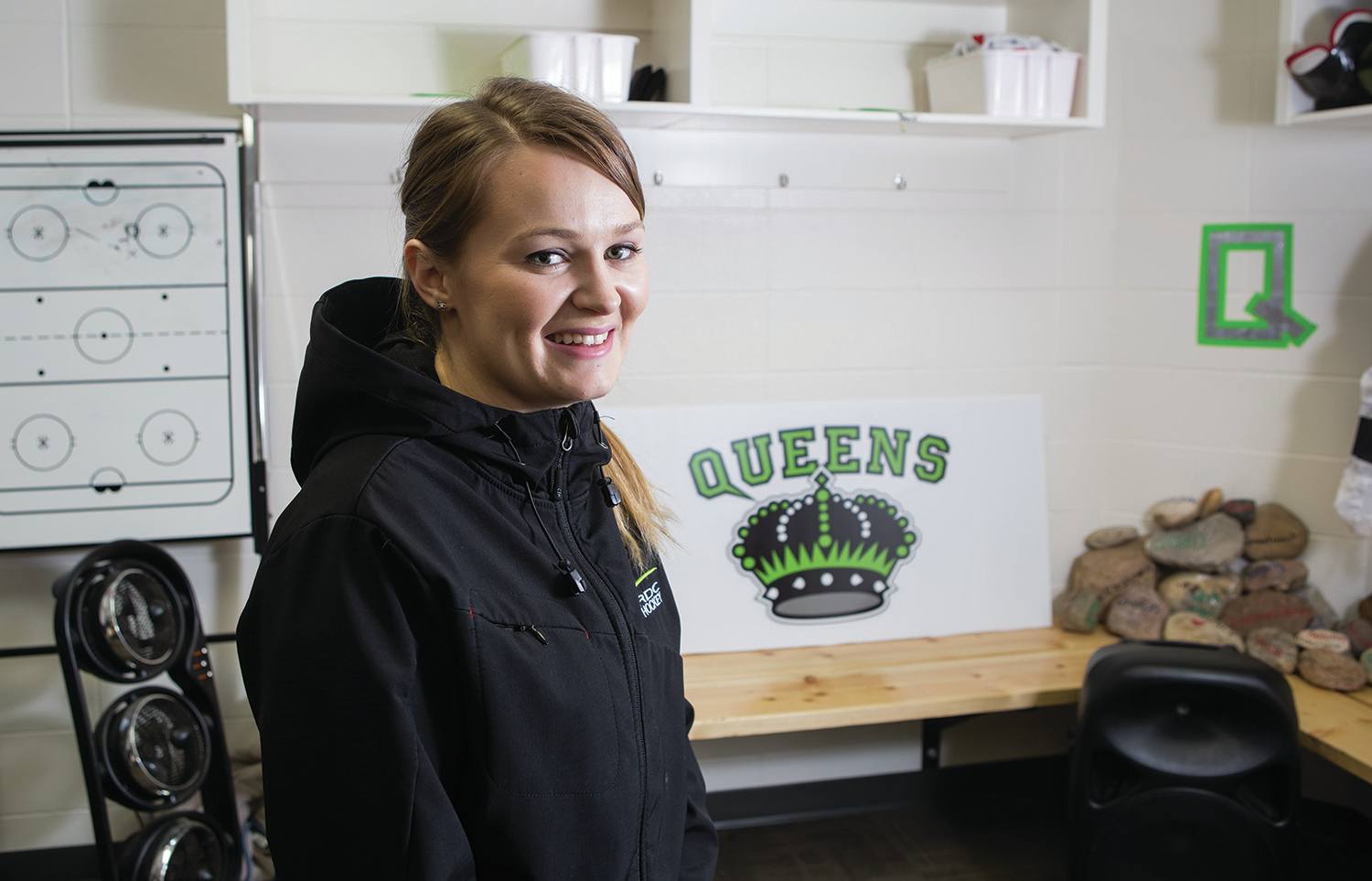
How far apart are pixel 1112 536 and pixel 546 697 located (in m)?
2.40

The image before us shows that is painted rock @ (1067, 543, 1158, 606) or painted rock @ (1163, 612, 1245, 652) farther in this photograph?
painted rock @ (1067, 543, 1158, 606)

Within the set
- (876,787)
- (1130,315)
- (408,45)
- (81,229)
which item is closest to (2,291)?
(81,229)

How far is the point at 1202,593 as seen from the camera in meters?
2.96

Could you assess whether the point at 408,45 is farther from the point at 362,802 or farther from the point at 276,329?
the point at 362,802

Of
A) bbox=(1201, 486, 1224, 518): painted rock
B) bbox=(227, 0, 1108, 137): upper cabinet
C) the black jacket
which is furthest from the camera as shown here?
bbox=(1201, 486, 1224, 518): painted rock

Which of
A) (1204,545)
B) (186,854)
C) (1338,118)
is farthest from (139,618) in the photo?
(1338,118)

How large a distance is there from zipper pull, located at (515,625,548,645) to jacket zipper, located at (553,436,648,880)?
4.3 inches

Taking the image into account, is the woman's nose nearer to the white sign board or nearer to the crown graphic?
the white sign board

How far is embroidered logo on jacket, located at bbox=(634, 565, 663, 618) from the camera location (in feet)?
4.32

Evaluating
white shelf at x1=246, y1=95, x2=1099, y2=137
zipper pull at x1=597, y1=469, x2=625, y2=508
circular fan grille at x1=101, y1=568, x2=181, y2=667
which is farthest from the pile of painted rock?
circular fan grille at x1=101, y1=568, x2=181, y2=667

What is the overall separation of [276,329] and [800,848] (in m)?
1.78

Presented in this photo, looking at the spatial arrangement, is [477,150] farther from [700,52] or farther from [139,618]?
[139,618]

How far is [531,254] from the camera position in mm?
1160

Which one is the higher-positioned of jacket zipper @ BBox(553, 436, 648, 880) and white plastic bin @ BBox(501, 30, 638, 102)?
white plastic bin @ BBox(501, 30, 638, 102)
